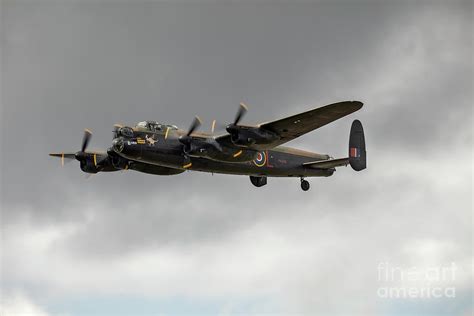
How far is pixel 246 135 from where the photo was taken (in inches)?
1375

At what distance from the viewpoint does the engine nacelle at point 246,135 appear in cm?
3491

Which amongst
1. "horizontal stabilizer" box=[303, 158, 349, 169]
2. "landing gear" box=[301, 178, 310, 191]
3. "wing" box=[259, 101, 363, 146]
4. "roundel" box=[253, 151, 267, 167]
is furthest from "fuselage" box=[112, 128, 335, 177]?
"wing" box=[259, 101, 363, 146]

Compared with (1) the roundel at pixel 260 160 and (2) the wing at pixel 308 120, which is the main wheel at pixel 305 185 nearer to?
(1) the roundel at pixel 260 160

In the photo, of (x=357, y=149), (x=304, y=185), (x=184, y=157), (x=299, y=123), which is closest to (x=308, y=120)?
(x=299, y=123)

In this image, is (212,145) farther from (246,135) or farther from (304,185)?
(304,185)

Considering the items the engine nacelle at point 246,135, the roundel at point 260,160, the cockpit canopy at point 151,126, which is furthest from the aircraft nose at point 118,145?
the roundel at point 260,160

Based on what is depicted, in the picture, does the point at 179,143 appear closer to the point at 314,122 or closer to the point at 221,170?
the point at 221,170

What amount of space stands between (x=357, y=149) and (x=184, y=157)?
11.6 meters

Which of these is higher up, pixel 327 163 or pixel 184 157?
pixel 327 163

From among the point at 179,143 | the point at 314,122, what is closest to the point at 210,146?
the point at 179,143

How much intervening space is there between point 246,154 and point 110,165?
9070 millimetres

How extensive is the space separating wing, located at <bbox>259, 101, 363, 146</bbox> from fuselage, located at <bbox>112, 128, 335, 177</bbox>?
2.07 m

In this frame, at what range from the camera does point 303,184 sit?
42406mm

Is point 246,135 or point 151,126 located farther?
point 151,126
